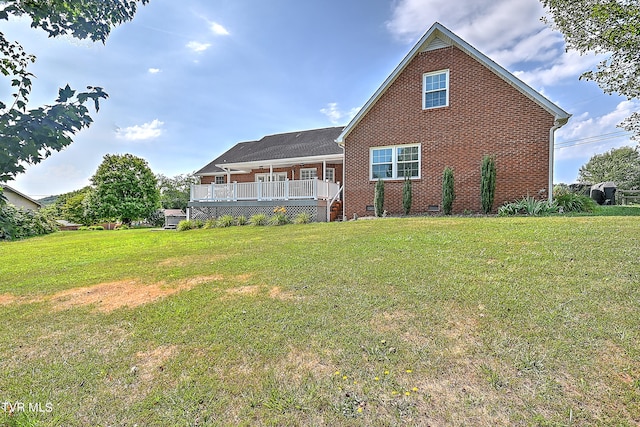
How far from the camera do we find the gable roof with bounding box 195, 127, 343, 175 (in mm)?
17641

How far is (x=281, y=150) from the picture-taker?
19.6 meters

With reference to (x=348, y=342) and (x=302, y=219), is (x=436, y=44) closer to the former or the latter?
(x=302, y=219)

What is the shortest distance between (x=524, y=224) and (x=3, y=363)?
31.5ft

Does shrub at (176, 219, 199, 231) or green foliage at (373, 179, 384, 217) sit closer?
green foliage at (373, 179, 384, 217)

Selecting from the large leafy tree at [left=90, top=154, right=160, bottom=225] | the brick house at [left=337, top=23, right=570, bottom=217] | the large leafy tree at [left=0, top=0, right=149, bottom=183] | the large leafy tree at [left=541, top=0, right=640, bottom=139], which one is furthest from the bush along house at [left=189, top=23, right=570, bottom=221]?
the large leafy tree at [left=90, top=154, right=160, bottom=225]

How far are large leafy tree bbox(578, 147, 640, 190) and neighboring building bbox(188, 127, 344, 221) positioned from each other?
3760 centimetres

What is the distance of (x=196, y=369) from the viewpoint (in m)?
2.81

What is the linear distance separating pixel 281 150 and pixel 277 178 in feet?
6.46

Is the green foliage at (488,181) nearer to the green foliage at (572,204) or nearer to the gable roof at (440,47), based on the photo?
the green foliage at (572,204)

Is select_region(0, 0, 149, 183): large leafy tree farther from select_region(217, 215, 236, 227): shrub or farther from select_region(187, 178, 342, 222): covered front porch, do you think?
select_region(217, 215, 236, 227): shrub

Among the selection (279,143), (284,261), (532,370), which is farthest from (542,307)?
(279,143)

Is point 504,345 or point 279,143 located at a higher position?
point 279,143

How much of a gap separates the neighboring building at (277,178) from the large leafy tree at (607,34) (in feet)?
36.3

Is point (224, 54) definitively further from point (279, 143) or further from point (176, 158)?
point (176, 158)
